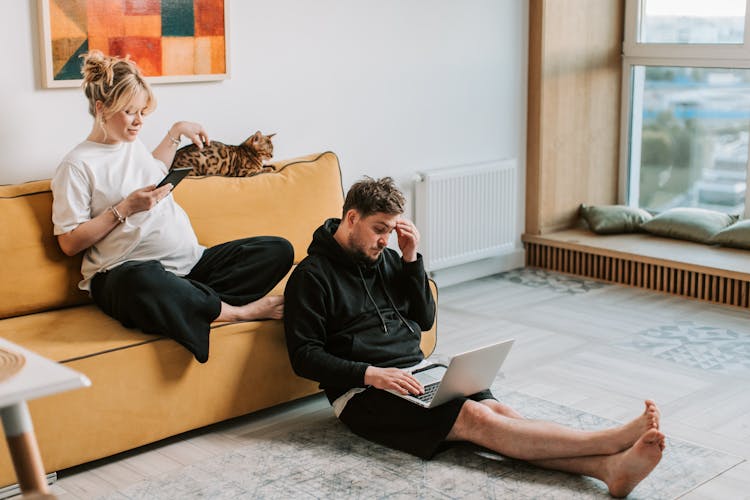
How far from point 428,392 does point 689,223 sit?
2.72m

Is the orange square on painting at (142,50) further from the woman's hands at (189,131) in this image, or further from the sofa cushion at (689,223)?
the sofa cushion at (689,223)

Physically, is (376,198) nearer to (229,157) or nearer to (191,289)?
(191,289)

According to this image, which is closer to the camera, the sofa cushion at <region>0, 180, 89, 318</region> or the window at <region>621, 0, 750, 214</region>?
the sofa cushion at <region>0, 180, 89, 318</region>

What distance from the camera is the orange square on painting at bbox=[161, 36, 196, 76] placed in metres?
3.78

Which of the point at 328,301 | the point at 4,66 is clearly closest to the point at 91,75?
the point at 4,66

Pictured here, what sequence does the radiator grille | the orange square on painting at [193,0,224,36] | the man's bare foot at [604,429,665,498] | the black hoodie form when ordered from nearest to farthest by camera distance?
the man's bare foot at [604,429,665,498] → the black hoodie → the orange square on painting at [193,0,224,36] → the radiator grille

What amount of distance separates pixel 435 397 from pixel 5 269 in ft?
4.59

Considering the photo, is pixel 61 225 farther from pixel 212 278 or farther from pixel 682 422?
pixel 682 422

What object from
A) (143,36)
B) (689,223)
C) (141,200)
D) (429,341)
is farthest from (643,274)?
(141,200)

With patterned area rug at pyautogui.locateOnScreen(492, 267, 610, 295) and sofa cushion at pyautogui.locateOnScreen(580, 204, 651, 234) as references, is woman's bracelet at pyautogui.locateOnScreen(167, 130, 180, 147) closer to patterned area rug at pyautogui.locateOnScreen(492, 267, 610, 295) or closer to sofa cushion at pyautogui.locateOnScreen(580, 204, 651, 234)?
patterned area rug at pyautogui.locateOnScreen(492, 267, 610, 295)

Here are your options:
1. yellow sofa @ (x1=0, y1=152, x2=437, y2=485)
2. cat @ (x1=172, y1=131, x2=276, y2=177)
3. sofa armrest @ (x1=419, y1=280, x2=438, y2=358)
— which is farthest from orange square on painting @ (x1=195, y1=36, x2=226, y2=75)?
sofa armrest @ (x1=419, y1=280, x2=438, y2=358)

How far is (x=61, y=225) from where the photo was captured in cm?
311

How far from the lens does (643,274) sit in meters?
4.95

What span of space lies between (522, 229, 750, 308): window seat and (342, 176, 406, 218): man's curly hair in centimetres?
226
